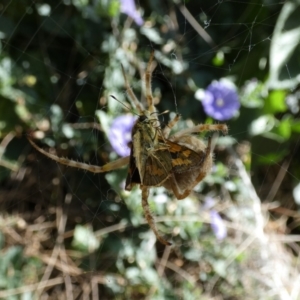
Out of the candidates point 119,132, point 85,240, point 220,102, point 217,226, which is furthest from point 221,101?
point 85,240

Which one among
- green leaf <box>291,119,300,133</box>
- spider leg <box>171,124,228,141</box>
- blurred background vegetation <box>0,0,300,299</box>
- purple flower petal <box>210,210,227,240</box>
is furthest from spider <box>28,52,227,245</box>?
purple flower petal <box>210,210,227,240</box>

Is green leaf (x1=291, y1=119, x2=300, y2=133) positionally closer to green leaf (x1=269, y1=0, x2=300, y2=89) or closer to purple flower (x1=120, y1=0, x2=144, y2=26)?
green leaf (x1=269, y1=0, x2=300, y2=89)

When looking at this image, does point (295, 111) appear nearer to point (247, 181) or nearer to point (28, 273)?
point (247, 181)

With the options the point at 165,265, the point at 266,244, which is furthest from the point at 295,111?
the point at 165,265

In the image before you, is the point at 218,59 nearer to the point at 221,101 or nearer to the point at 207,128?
the point at 221,101

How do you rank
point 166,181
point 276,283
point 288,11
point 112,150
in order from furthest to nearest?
point 276,283 < point 112,150 < point 288,11 < point 166,181

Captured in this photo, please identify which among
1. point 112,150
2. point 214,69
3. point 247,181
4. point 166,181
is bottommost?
point 247,181

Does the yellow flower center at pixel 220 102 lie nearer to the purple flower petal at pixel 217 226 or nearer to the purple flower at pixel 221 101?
the purple flower at pixel 221 101
